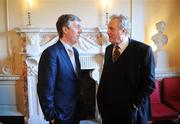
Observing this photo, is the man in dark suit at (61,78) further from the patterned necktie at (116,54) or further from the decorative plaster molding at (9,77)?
the decorative plaster molding at (9,77)

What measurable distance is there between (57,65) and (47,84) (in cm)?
16

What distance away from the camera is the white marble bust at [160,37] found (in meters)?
3.59

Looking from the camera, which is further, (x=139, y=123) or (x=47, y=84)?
(x=139, y=123)

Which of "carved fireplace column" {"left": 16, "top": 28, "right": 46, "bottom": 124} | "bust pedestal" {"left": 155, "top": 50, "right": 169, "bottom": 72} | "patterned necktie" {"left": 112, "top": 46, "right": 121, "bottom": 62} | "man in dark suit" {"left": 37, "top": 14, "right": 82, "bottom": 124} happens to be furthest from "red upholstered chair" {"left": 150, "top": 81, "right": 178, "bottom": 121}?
"carved fireplace column" {"left": 16, "top": 28, "right": 46, "bottom": 124}

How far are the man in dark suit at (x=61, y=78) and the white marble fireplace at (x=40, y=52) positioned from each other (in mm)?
1568

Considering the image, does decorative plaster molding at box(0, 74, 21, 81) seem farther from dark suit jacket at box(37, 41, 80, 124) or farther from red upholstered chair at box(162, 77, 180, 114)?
red upholstered chair at box(162, 77, 180, 114)

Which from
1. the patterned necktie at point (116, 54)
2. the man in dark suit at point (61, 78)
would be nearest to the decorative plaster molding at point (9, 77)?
the man in dark suit at point (61, 78)

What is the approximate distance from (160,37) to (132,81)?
1902mm

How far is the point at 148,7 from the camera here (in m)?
3.71

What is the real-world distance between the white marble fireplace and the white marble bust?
0.78m

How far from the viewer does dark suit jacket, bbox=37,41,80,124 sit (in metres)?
1.79

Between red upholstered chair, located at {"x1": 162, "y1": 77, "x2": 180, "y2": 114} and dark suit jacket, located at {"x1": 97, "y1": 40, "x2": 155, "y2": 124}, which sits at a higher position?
dark suit jacket, located at {"x1": 97, "y1": 40, "x2": 155, "y2": 124}

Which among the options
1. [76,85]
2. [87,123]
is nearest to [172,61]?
[87,123]

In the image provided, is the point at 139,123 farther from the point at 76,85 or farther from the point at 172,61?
the point at 172,61
